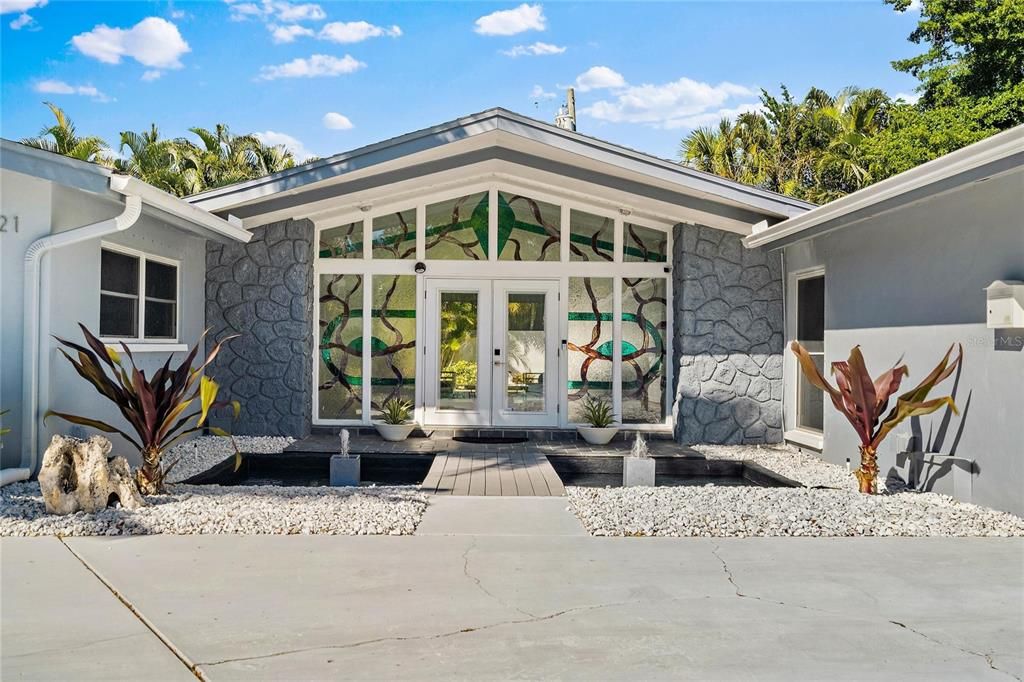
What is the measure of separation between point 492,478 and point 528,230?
159 inches

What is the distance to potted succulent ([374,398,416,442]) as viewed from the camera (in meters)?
9.04

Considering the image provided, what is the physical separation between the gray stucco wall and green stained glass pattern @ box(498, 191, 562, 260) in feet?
11.4

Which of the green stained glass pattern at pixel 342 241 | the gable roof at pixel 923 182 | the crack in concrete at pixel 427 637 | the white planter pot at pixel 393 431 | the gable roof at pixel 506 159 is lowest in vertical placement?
the crack in concrete at pixel 427 637

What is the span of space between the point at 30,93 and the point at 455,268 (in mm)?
16803

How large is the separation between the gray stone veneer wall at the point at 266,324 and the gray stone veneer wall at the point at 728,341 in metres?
4.67

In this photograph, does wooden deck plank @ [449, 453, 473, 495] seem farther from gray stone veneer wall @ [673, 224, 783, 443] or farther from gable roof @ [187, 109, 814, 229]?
gable roof @ [187, 109, 814, 229]

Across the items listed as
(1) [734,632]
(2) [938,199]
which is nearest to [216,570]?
(1) [734,632]

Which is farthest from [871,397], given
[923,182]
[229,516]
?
[229,516]

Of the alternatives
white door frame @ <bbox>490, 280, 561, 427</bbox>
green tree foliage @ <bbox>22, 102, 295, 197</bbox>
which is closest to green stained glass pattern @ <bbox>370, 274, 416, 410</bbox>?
white door frame @ <bbox>490, 280, 561, 427</bbox>

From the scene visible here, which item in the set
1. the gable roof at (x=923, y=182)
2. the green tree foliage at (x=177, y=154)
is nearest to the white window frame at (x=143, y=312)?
the gable roof at (x=923, y=182)

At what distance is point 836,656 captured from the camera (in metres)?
2.95

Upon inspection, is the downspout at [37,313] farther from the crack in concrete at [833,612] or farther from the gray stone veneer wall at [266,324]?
the crack in concrete at [833,612]

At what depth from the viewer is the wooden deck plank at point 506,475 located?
6.07 meters

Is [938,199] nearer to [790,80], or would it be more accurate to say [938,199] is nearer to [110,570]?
[110,570]
